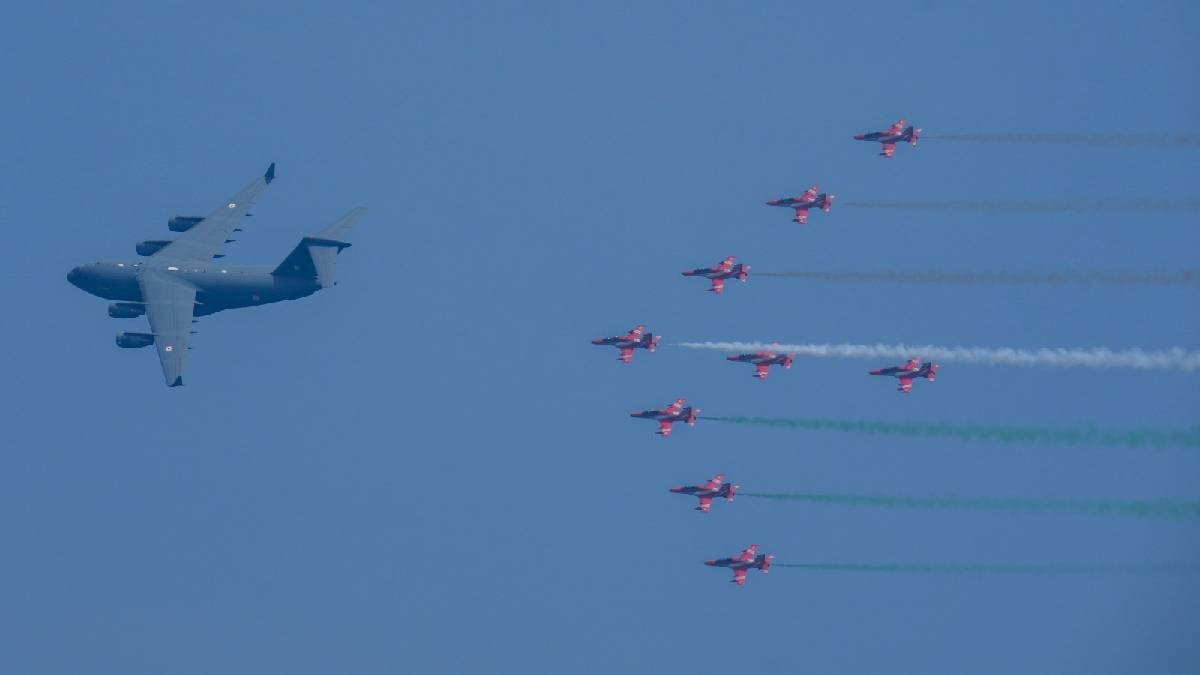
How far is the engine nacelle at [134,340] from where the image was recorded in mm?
132375

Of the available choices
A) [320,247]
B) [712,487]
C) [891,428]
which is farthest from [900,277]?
[320,247]

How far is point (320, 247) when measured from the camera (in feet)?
443

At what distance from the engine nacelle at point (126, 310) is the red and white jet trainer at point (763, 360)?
4079 centimetres

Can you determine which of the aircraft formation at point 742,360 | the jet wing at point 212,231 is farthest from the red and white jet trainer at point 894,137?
the jet wing at point 212,231

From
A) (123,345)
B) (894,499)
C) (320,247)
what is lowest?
(894,499)

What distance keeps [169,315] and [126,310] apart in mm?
3075

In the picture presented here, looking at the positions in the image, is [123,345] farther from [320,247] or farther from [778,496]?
[778,496]

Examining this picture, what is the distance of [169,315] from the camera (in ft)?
442

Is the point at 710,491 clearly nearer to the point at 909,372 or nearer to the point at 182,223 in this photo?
the point at 909,372

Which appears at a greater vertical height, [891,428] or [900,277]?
[900,277]

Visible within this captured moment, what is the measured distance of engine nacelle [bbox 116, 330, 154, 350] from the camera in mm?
132375

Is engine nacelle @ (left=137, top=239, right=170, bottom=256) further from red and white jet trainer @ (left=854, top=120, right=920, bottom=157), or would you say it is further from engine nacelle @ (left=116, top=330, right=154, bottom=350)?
red and white jet trainer @ (left=854, top=120, right=920, bottom=157)

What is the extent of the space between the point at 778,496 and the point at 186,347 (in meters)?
43.1

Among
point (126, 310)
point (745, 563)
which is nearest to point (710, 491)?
point (745, 563)
